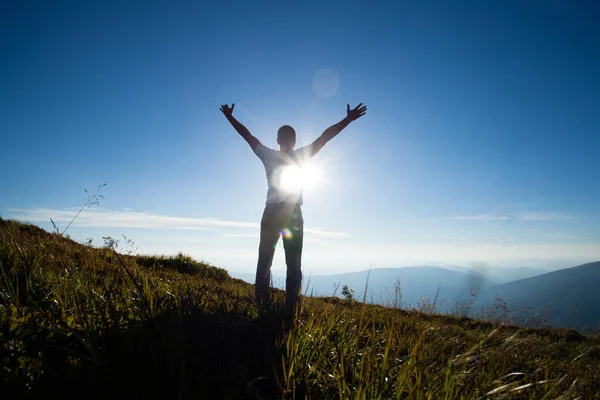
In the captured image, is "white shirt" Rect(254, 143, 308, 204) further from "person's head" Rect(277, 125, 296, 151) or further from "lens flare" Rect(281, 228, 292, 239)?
"lens flare" Rect(281, 228, 292, 239)

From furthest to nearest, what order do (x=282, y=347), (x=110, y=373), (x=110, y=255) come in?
(x=110, y=255) < (x=282, y=347) < (x=110, y=373)

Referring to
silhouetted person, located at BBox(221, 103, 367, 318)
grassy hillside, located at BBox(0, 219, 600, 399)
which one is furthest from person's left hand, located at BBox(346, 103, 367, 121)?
grassy hillside, located at BBox(0, 219, 600, 399)

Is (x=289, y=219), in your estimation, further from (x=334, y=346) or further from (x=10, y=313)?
(x=10, y=313)

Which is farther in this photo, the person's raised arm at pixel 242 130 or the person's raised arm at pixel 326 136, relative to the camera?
the person's raised arm at pixel 242 130

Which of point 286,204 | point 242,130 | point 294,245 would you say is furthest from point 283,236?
point 242,130

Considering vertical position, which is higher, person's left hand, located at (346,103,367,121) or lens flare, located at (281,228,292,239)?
person's left hand, located at (346,103,367,121)

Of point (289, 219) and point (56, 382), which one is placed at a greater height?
point (289, 219)

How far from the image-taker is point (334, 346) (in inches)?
104

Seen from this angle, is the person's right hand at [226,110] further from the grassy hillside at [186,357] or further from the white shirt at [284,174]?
the grassy hillside at [186,357]

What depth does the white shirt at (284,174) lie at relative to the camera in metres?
5.11

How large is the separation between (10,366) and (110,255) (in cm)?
502

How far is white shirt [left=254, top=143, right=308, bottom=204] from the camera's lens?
16.8 ft

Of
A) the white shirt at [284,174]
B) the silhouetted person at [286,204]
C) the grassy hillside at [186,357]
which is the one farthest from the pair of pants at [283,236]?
the grassy hillside at [186,357]

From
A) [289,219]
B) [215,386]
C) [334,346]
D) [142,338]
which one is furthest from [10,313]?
[289,219]
